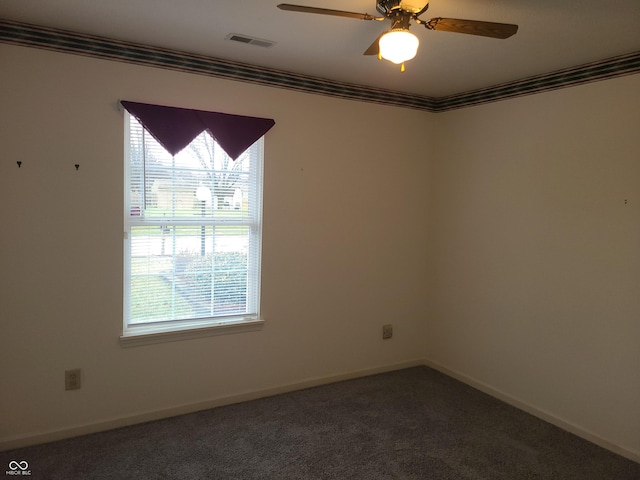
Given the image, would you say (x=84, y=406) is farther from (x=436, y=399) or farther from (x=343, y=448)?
(x=436, y=399)

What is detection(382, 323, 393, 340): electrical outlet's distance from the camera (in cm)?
382

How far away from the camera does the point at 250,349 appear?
323 cm

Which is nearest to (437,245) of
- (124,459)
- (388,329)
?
(388,329)

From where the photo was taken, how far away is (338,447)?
266cm

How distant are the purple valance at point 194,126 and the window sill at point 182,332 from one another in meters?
1.15

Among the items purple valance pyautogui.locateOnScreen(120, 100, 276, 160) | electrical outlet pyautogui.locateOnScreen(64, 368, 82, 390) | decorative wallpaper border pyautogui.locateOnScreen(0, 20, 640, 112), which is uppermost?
decorative wallpaper border pyautogui.locateOnScreen(0, 20, 640, 112)

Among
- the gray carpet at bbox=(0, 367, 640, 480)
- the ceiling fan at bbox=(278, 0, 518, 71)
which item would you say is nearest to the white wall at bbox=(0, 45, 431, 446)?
the gray carpet at bbox=(0, 367, 640, 480)

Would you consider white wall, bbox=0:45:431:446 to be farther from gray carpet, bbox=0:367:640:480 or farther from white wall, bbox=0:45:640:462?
gray carpet, bbox=0:367:640:480

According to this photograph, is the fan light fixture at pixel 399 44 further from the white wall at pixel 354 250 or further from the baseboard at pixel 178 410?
the baseboard at pixel 178 410

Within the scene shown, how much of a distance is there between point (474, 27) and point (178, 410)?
9.19ft

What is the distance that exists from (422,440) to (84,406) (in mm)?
2083

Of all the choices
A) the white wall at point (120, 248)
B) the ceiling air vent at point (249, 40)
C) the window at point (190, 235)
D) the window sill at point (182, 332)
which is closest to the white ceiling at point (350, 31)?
the ceiling air vent at point (249, 40)

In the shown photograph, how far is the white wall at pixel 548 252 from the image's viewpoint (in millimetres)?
2660

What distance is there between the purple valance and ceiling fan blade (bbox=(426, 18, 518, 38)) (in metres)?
1.49
